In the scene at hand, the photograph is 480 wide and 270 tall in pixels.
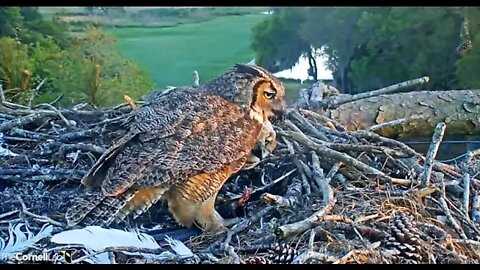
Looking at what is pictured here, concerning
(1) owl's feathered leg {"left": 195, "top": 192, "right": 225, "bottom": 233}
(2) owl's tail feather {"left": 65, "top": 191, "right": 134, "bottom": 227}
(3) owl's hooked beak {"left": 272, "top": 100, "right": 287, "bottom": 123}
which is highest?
(3) owl's hooked beak {"left": 272, "top": 100, "right": 287, "bottom": 123}

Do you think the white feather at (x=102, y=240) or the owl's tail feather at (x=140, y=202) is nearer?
the white feather at (x=102, y=240)

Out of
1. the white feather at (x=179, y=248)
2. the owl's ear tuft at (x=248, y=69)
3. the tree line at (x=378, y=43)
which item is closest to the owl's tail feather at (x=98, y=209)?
the white feather at (x=179, y=248)

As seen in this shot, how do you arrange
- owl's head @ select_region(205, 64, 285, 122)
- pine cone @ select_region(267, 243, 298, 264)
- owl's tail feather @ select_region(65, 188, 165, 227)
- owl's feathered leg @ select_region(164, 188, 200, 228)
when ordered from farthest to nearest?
owl's head @ select_region(205, 64, 285, 122) < owl's feathered leg @ select_region(164, 188, 200, 228) < owl's tail feather @ select_region(65, 188, 165, 227) < pine cone @ select_region(267, 243, 298, 264)

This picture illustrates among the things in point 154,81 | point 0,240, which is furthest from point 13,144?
point 0,240

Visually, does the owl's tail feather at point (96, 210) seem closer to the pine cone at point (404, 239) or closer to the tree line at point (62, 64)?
the pine cone at point (404, 239)

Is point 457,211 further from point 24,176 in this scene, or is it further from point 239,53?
point 24,176

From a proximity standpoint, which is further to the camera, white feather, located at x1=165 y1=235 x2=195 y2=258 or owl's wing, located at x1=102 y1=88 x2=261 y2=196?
owl's wing, located at x1=102 y1=88 x2=261 y2=196

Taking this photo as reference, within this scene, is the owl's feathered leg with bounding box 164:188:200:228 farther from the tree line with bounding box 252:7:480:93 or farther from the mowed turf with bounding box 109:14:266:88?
the tree line with bounding box 252:7:480:93

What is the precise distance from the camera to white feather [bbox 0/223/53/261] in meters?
1.38

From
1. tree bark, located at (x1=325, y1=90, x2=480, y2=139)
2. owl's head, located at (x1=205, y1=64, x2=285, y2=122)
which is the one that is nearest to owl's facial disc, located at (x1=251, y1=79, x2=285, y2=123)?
owl's head, located at (x1=205, y1=64, x2=285, y2=122)

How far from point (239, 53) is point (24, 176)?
0.70 meters

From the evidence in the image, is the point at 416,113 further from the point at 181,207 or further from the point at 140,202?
the point at 140,202

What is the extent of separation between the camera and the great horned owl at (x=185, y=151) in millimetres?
1454

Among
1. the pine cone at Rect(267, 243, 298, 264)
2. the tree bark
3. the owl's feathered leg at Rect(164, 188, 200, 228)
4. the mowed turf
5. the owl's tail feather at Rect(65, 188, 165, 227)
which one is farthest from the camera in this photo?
the tree bark
